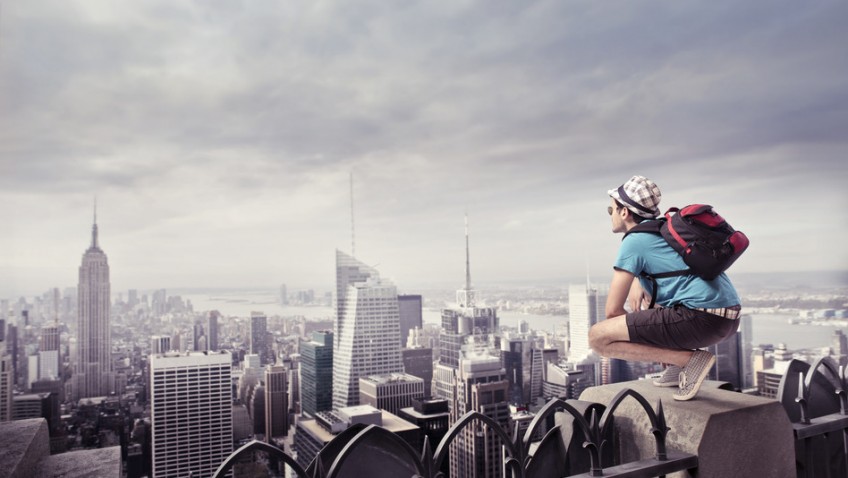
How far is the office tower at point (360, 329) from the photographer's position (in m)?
27.1

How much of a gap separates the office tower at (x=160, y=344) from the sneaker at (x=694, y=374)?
2075 cm

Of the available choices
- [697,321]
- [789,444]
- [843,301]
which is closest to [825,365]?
[789,444]

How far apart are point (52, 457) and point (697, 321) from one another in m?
1.50

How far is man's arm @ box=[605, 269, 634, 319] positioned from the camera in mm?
1457

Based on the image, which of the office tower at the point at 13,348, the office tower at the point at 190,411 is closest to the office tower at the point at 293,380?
the office tower at the point at 190,411

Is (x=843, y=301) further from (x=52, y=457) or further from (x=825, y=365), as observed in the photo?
(x=52, y=457)

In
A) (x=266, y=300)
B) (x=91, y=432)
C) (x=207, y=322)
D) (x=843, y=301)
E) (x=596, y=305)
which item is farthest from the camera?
(x=266, y=300)

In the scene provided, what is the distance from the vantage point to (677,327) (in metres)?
1.41

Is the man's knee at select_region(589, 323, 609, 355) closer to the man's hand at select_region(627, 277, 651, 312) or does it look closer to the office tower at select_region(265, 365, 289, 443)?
the man's hand at select_region(627, 277, 651, 312)

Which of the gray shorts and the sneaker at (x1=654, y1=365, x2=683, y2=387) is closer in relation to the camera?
the gray shorts

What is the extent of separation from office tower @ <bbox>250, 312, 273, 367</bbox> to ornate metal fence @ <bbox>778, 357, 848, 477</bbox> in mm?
20830

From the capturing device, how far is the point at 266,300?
2641cm

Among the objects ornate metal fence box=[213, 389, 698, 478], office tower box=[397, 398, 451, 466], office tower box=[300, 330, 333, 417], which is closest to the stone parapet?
ornate metal fence box=[213, 389, 698, 478]

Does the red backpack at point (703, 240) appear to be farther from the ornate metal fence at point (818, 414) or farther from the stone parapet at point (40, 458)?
the stone parapet at point (40, 458)
